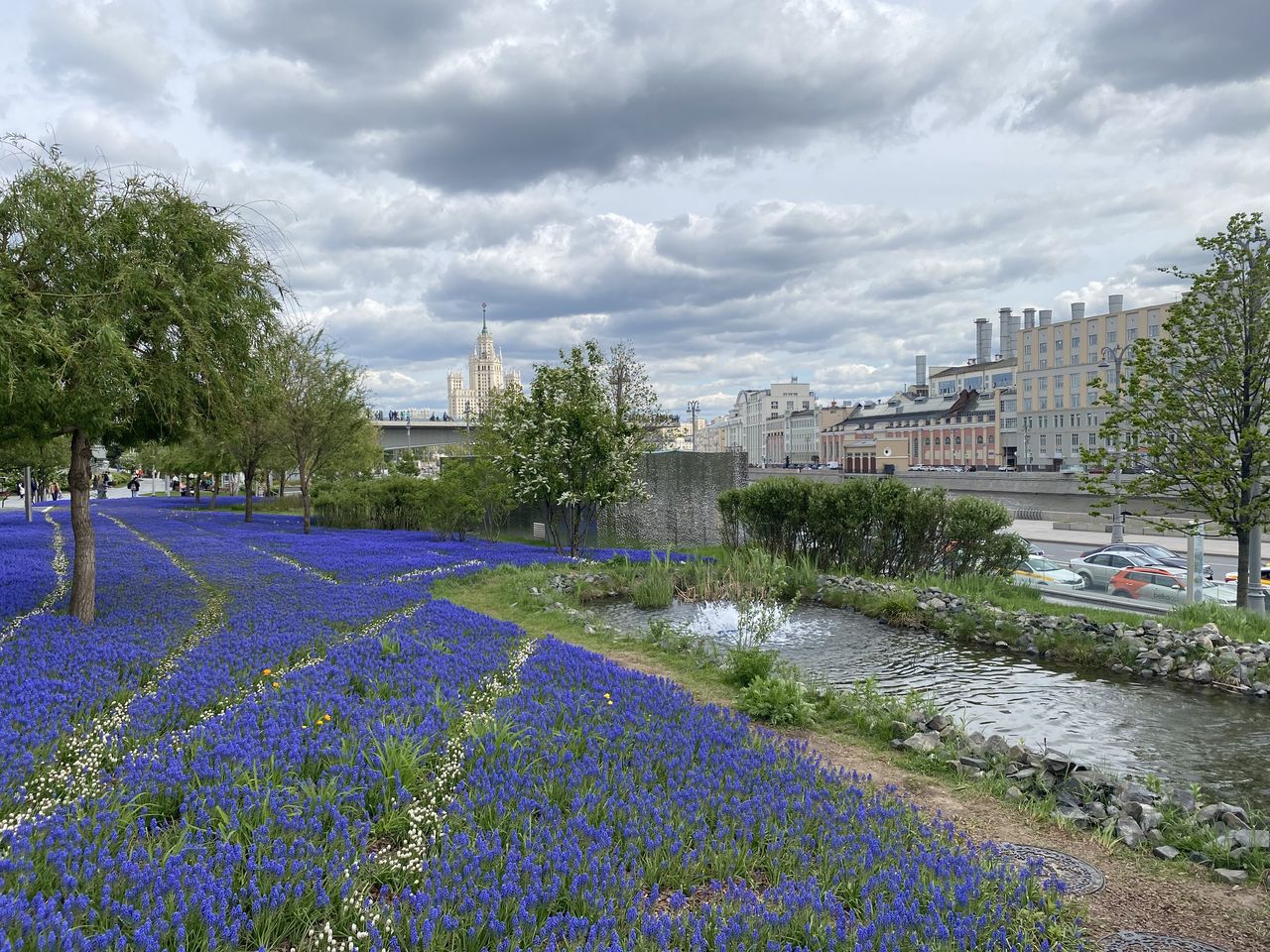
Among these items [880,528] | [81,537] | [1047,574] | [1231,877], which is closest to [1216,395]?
[880,528]

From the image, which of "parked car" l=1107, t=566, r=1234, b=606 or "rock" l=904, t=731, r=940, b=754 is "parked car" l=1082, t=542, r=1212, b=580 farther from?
"rock" l=904, t=731, r=940, b=754

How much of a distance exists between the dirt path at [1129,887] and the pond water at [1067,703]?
6.35 ft

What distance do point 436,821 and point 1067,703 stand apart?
7289 millimetres

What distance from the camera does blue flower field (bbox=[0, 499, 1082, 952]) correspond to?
3383 millimetres

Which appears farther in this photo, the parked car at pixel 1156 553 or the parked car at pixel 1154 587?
the parked car at pixel 1156 553

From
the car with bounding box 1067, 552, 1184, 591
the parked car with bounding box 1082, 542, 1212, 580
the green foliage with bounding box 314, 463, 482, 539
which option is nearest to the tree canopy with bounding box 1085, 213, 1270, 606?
the car with bounding box 1067, 552, 1184, 591

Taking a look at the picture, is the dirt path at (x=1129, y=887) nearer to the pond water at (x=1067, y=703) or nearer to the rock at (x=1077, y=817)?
the rock at (x=1077, y=817)

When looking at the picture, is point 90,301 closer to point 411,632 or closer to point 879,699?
point 411,632

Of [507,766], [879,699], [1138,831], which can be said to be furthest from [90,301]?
[1138,831]

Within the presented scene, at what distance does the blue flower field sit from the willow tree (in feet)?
8.77

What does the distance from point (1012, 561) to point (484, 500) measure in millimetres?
17469

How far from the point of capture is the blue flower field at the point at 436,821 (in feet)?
11.1

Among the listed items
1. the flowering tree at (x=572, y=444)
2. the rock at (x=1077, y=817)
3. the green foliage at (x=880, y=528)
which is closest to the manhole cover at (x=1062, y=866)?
the rock at (x=1077, y=817)

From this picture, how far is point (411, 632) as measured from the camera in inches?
382
